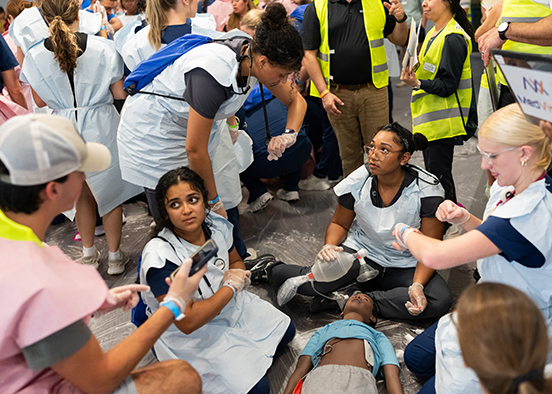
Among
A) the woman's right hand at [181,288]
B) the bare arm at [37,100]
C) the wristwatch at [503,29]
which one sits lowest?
the bare arm at [37,100]

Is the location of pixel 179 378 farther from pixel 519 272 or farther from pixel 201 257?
pixel 519 272

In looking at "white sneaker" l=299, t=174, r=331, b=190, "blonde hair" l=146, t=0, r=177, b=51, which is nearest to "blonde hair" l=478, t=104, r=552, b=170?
"blonde hair" l=146, t=0, r=177, b=51

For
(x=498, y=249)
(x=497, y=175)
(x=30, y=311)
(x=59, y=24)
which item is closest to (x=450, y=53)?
(x=497, y=175)

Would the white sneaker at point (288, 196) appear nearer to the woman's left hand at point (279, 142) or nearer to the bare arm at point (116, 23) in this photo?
the woman's left hand at point (279, 142)

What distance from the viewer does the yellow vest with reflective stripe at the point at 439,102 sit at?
2707mm

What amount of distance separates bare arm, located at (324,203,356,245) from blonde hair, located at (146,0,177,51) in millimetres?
1251

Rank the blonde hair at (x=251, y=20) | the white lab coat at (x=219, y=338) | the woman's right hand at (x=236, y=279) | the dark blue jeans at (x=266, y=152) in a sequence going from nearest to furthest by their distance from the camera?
the white lab coat at (x=219, y=338) → the woman's right hand at (x=236, y=279) → the blonde hair at (x=251, y=20) → the dark blue jeans at (x=266, y=152)

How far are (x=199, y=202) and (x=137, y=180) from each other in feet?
1.82

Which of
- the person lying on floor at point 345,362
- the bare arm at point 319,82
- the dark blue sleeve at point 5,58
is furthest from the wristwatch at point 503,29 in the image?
the dark blue sleeve at point 5,58

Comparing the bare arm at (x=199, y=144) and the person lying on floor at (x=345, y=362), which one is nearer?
the person lying on floor at (x=345, y=362)

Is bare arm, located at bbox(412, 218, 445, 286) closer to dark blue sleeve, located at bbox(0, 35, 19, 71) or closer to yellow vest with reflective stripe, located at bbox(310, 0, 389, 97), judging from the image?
yellow vest with reflective stripe, located at bbox(310, 0, 389, 97)

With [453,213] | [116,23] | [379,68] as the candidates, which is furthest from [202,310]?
[116,23]

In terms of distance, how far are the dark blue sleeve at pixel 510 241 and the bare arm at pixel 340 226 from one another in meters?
1.14

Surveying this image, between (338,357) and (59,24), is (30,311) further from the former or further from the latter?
(59,24)
